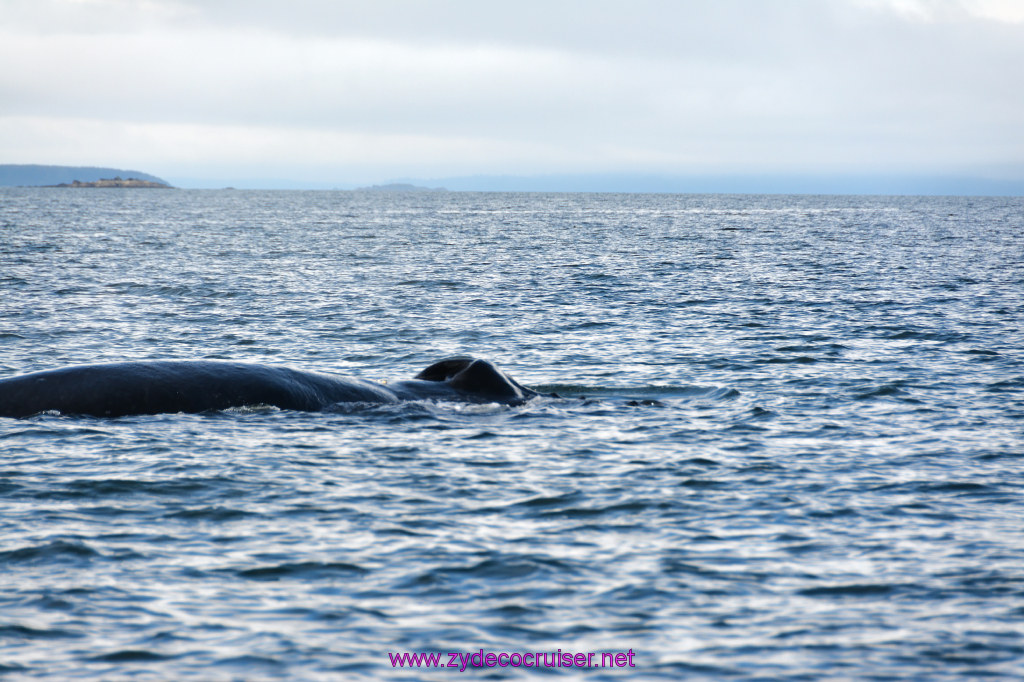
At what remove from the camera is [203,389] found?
1512cm

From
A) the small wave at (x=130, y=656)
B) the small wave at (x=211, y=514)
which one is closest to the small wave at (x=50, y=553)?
the small wave at (x=211, y=514)

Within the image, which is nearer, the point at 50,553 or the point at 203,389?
the point at 50,553

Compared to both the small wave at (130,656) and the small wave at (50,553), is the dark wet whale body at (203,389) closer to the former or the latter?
the small wave at (50,553)

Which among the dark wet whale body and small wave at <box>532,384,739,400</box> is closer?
the dark wet whale body

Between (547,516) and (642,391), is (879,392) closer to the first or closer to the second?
(642,391)

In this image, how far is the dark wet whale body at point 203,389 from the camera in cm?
1466

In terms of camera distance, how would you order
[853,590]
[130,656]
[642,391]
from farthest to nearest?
[642,391], [853,590], [130,656]

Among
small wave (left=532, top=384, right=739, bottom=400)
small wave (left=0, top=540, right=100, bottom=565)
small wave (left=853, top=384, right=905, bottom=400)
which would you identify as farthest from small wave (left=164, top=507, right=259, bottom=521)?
small wave (left=853, top=384, right=905, bottom=400)

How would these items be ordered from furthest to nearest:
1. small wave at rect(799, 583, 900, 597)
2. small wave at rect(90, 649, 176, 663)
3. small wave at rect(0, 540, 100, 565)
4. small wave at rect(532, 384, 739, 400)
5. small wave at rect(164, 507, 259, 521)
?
1. small wave at rect(532, 384, 739, 400)
2. small wave at rect(164, 507, 259, 521)
3. small wave at rect(0, 540, 100, 565)
4. small wave at rect(799, 583, 900, 597)
5. small wave at rect(90, 649, 176, 663)

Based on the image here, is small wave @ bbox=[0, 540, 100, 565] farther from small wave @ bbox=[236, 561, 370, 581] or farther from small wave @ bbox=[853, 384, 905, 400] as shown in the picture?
small wave @ bbox=[853, 384, 905, 400]

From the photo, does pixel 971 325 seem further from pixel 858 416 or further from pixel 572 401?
pixel 572 401

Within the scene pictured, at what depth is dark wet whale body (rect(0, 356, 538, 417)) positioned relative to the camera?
1466 centimetres

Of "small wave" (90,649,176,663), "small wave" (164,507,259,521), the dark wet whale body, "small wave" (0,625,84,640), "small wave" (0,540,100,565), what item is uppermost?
the dark wet whale body

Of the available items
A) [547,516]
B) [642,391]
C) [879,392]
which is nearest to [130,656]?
[547,516]
